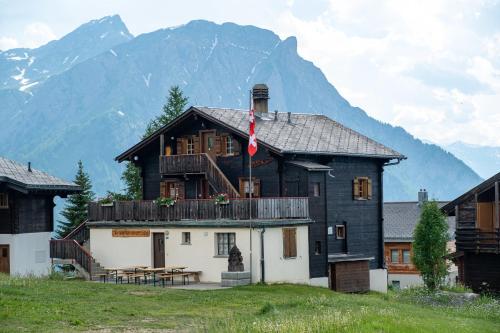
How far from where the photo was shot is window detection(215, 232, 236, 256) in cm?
4728

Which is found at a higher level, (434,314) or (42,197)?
(42,197)

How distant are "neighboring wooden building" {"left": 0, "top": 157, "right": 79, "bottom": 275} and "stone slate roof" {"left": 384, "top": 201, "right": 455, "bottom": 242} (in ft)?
97.9

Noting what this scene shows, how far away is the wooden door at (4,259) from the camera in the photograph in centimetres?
5328

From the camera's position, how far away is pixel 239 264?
149 ft

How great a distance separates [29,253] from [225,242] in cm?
1330

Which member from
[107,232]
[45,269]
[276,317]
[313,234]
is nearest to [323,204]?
[313,234]

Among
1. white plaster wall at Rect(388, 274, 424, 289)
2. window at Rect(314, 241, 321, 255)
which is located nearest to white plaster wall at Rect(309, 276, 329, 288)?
window at Rect(314, 241, 321, 255)

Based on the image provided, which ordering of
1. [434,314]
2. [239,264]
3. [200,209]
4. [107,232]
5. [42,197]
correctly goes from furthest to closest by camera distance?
[42,197] → [107,232] → [200,209] → [239,264] → [434,314]

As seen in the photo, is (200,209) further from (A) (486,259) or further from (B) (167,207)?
(A) (486,259)

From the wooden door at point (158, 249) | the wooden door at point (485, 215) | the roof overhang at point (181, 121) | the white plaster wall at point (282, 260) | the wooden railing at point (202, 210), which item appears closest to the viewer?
the white plaster wall at point (282, 260)

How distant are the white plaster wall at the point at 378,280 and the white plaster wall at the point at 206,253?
25.6ft

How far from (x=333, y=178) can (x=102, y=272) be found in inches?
524

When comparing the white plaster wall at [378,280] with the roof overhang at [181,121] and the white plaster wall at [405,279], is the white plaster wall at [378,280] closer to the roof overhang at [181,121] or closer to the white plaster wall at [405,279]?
the roof overhang at [181,121]

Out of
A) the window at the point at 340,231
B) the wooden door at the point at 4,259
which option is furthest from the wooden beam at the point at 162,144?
the window at the point at 340,231
